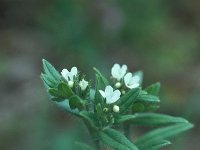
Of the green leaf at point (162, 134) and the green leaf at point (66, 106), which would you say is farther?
the green leaf at point (162, 134)

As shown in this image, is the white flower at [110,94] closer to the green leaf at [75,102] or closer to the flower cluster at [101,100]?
the flower cluster at [101,100]

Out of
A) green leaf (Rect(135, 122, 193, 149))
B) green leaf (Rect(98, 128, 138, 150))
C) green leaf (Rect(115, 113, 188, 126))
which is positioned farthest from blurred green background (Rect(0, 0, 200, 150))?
green leaf (Rect(98, 128, 138, 150))

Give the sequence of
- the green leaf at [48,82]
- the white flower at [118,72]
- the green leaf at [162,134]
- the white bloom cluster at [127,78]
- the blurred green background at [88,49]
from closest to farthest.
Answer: the green leaf at [48,82]
the white bloom cluster at [127,78]
the white flower at [118,72]
the green leaf at [162,134]
the blurred green background at [88,49]

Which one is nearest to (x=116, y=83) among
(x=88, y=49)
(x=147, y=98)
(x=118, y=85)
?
(x=118, y=85)

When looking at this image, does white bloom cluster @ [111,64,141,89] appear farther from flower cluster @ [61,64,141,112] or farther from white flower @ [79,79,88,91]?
white flower @ [79,79,88,91]

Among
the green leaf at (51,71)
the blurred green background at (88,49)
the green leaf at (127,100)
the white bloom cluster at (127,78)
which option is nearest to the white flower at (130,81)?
the white bloom cluster at (127,78)

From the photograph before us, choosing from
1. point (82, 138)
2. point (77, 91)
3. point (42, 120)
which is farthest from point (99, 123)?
point (42, 120)

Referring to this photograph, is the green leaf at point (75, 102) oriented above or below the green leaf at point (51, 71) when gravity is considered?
below

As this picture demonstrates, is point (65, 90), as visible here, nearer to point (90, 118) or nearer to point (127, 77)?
point (90, 118)
